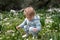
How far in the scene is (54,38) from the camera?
4703 mm

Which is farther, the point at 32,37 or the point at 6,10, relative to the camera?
the point at 6,10

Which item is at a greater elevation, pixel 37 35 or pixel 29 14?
pixel 29 14

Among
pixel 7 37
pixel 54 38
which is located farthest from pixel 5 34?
pixel 54 38

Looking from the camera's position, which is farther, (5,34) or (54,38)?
(5,34)

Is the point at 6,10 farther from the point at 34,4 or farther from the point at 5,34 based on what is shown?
the point at 5,34

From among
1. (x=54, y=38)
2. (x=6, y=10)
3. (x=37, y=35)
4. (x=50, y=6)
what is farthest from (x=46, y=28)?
(x=6, y=10)

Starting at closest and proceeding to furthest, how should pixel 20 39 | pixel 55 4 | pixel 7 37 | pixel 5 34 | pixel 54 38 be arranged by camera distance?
pixel 54 38 < pixel 20 39 < pixel 7 37 < pixel 5 34 < pixel 55 4

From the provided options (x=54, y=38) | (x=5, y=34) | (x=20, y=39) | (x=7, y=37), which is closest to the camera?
(x=54, y=38)

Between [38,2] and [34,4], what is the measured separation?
19 centimetres

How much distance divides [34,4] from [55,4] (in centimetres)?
86

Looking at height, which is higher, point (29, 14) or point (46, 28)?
point (29, 14)

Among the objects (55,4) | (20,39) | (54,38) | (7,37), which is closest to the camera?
(54,38)

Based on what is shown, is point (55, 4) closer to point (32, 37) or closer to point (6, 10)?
point (6, 10)

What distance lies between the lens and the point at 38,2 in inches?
425
